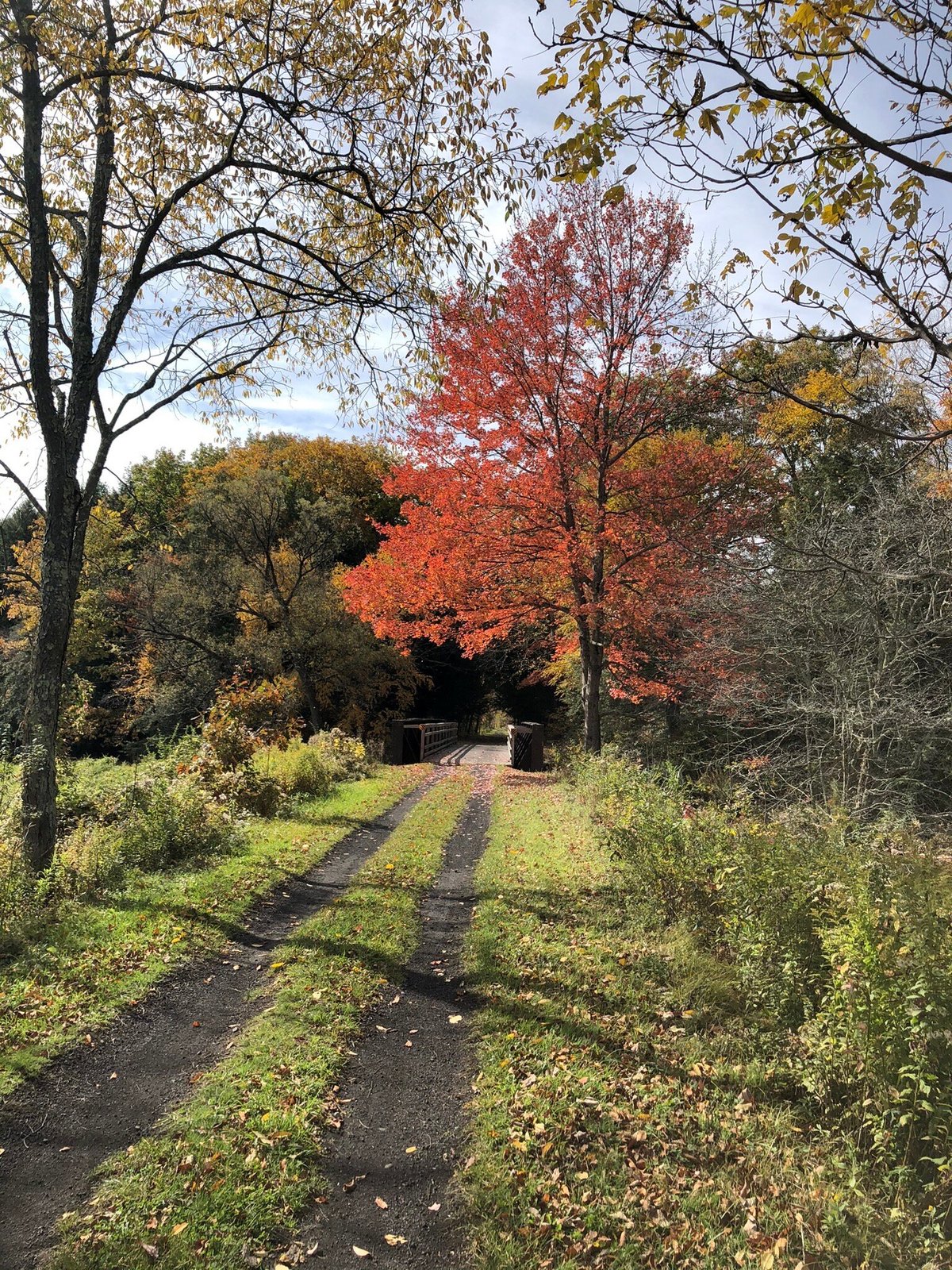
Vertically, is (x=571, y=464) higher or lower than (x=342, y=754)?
higher

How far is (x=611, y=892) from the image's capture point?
6.91 meters

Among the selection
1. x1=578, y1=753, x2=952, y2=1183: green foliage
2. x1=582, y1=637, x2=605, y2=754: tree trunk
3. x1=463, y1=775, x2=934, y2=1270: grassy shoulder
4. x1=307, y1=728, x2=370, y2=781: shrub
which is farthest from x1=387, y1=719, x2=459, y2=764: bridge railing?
x1=578, y1=753, x2=952, y2=1183: green foliage

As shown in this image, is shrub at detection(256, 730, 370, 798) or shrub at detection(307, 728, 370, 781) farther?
shrub at detection(307, 728, 370, 781)

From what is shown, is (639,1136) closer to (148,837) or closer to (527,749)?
(148,837)

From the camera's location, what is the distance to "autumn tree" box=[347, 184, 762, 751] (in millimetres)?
11875

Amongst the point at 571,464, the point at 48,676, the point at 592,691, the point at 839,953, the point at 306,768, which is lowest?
the point at 306,768

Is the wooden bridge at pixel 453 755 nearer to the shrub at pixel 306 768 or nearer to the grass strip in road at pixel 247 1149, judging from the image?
the shrub at pixel 306 768

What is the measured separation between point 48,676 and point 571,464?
900 cm

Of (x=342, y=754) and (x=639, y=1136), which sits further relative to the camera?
(x=342, y=754)

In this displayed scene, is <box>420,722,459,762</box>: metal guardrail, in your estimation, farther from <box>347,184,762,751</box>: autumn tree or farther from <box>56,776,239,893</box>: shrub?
<box>56,776,239,893</box>: shrub

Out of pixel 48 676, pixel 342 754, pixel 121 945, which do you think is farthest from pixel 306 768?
pixel 121 945

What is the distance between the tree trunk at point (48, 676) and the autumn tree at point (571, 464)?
6.66 m

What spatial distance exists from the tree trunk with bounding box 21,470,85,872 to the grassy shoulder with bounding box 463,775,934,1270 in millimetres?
4115

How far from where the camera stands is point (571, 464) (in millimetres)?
12539
